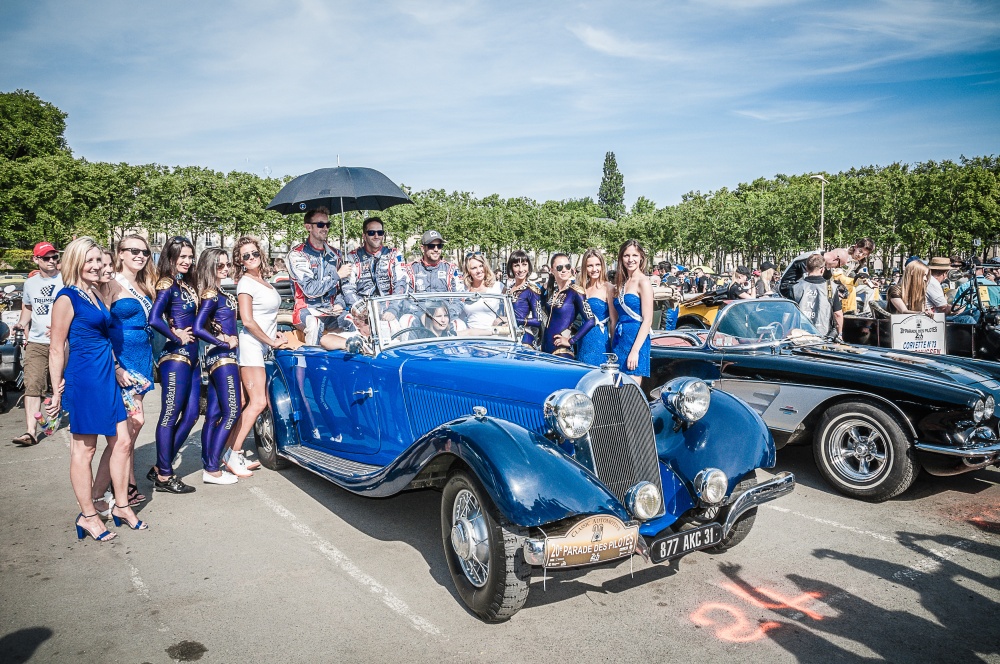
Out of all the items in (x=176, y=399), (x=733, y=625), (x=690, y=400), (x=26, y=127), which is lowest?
(x=733, y=625)

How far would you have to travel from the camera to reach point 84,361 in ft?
13.6

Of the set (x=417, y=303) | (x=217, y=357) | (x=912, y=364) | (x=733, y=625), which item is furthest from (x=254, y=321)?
(x=912, y=364)

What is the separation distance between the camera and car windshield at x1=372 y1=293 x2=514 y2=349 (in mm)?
4902

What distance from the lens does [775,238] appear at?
1615 inches

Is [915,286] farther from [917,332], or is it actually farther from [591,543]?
[591,543]

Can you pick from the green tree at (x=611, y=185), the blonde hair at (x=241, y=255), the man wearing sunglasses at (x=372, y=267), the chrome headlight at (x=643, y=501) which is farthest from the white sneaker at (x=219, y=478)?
the green tree at (x=611, y=185)

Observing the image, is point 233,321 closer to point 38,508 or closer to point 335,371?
point 335,371

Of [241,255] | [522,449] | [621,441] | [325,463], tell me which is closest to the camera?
[522,449]

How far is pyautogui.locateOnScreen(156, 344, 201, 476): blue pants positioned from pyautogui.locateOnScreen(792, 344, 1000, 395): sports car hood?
203 inches

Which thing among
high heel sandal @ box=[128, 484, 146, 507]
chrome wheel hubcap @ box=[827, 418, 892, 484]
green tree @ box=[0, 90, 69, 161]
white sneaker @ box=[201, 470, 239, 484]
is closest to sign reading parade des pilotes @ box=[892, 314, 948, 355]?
chrome wheel hubcap @ box=[827, 418, 892, 484]

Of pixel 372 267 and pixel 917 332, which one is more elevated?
pixel 372 267

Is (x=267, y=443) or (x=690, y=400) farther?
(x=267, y=443)

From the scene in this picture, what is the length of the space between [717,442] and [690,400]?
29 cm

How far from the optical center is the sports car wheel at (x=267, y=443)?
6.07m
